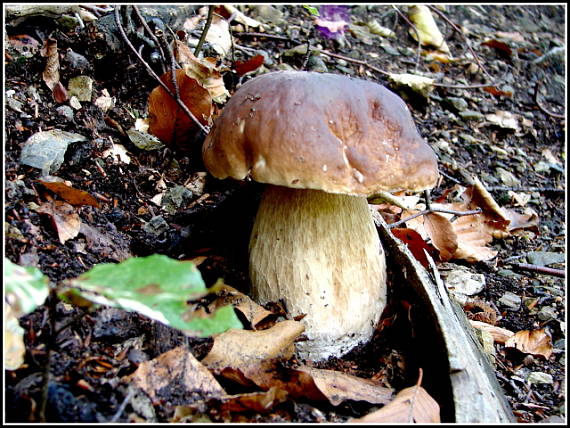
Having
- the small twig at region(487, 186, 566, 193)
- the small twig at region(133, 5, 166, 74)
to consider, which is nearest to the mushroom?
the small twig at region(133, 5, 166, 74)

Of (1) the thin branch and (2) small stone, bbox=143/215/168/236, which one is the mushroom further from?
(1) the thin branch

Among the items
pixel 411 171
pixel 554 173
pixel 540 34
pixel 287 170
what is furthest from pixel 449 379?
pixel 540 34

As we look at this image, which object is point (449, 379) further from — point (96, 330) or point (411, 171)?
point (96, 330)

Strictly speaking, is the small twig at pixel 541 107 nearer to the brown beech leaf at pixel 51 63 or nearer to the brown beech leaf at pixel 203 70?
the brown beech leaf at pixel 203 70

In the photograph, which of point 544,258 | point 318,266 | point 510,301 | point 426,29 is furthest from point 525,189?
point 318,266

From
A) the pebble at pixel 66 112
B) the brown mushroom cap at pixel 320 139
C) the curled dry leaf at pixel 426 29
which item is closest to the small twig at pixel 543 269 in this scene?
the brown mushroom cap at pixel 320 139

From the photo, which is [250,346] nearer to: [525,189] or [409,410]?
[409,410]
